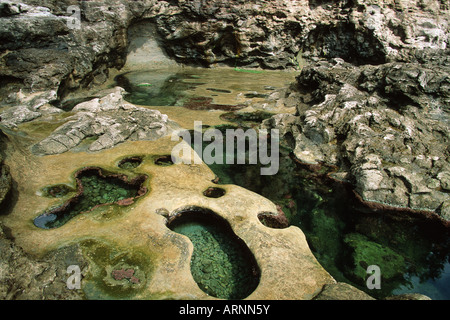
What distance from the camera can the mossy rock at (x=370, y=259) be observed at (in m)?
8.14

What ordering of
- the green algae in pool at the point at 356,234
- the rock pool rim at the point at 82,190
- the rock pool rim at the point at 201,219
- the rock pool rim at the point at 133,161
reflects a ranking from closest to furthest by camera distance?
the green algae in pool at the point at 356,234 → the rock pool rim at the point at 201,219 → the rock pool rim at the point at 82,190 → the rock pool rim at the point at 133,161

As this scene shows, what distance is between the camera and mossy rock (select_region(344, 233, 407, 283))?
321 inches

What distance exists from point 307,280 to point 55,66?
64.6 feet

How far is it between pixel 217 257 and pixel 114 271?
8.88ft

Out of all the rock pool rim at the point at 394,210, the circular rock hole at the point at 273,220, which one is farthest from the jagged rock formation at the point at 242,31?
the rock pool rim at the point at 394,210

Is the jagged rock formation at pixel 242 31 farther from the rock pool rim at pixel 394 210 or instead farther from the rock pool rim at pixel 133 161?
the rock pool rim at pixel 394 210

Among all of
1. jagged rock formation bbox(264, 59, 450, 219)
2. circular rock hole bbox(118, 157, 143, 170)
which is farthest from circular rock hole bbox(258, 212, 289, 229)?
circular rock hole bbox(118, 157, 143, 170)

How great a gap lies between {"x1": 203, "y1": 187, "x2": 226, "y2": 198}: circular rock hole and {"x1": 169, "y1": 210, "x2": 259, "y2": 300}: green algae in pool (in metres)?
0.90

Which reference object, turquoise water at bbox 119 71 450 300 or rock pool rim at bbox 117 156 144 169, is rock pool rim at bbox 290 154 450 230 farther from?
rock pool rim at bbox 117 156 144 169

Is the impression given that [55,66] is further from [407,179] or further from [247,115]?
[407,179]

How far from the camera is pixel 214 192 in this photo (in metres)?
10.8

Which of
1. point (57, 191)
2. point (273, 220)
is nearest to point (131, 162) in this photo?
point (57, 191)

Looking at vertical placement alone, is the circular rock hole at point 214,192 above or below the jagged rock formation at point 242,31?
below

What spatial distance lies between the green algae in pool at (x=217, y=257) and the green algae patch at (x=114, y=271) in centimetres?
135
